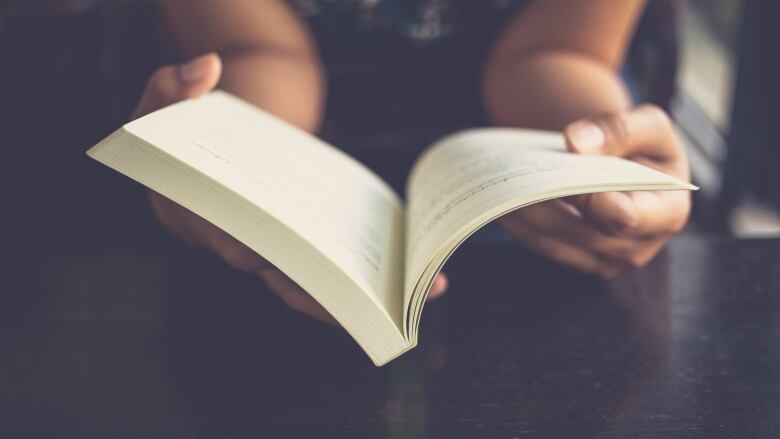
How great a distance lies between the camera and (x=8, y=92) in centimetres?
110

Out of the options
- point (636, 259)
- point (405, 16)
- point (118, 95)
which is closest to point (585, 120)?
point (636, 259)

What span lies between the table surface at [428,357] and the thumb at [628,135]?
12 cm

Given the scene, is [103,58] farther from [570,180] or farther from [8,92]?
[570,180]

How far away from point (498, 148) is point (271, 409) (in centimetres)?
26

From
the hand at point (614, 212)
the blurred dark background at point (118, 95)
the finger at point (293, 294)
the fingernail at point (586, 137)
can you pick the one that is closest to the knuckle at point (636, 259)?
the hand at point (614, 212)

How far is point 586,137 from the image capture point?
44 cm

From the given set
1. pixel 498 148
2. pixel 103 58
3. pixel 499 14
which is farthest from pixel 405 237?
pixel 103 58

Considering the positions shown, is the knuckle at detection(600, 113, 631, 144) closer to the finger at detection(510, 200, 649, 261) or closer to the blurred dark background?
the finger at detection(510, 200, 649, 261)

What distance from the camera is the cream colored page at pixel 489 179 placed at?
0.36 m

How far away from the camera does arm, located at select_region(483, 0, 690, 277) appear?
0.45m

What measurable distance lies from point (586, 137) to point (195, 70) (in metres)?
0.29

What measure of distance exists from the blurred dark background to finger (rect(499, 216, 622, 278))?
0.47 meters

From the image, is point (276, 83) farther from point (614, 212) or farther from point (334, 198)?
point (614, 212)

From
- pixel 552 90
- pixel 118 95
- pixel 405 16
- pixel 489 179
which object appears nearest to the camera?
pixel 489 179
